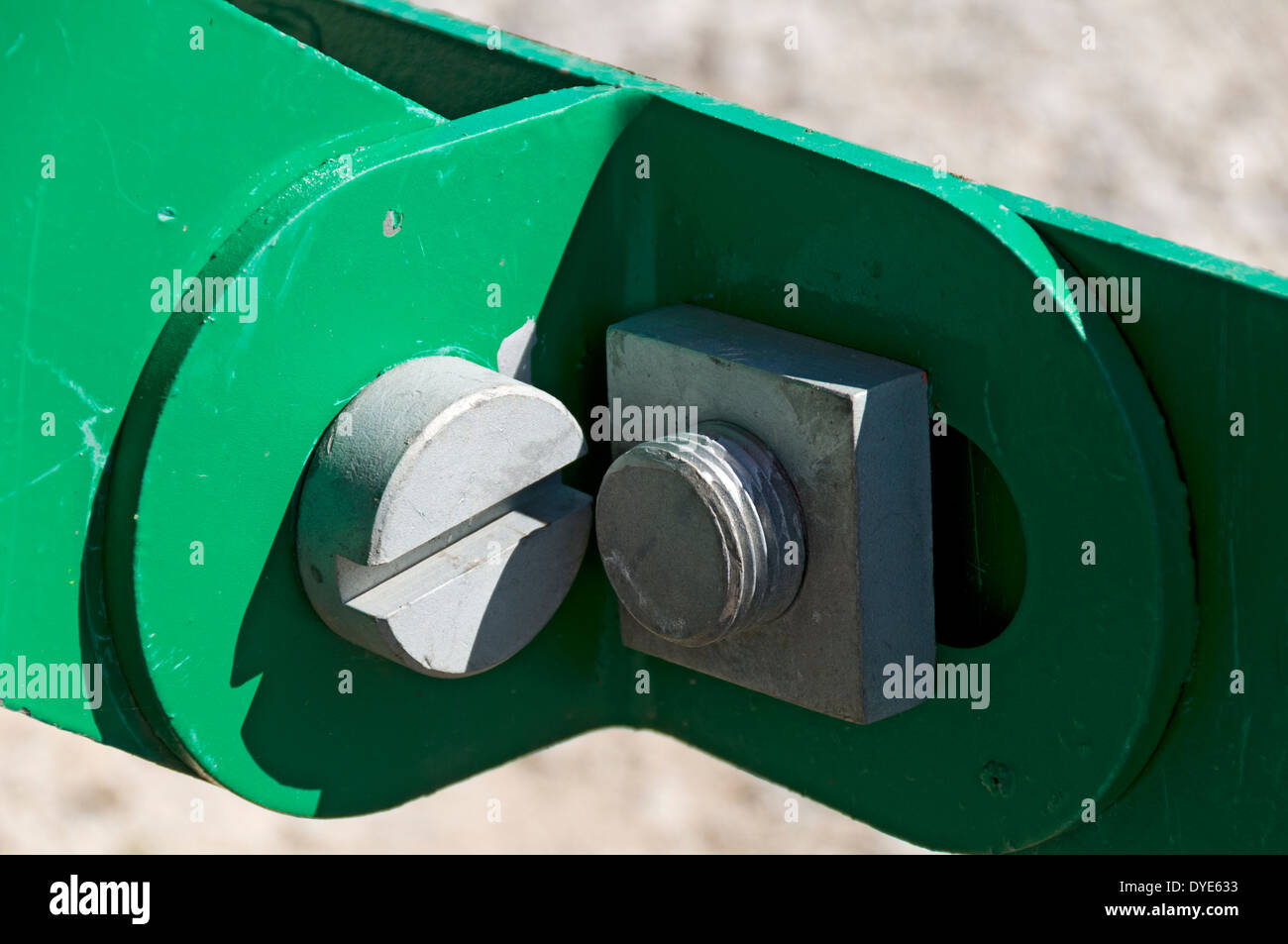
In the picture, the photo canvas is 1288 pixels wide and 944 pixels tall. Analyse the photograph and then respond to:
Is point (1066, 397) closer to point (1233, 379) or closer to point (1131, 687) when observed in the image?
point (1233, 379)

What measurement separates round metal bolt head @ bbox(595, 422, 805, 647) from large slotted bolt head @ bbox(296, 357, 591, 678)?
83mm

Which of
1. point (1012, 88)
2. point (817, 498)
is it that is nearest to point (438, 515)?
point (817, 498)

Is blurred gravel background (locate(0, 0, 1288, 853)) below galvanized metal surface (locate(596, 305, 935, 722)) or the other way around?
the other way around

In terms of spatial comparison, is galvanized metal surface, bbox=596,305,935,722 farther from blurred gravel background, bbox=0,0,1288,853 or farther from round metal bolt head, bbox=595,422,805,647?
blurred gravel background, bbox=0,0,1288,853

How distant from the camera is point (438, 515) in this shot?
1786mm

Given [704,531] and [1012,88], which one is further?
[1012,88]

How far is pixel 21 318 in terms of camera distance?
165 centimetres

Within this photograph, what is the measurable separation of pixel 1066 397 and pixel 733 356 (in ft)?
1.10

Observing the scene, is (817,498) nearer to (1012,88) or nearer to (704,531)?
(704,531)

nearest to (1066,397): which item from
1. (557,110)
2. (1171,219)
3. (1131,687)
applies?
(1131,687)

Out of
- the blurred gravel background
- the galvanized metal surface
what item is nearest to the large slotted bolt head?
the galvanized metal surface

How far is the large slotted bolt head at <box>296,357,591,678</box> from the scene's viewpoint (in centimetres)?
175

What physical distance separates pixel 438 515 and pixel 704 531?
260 millimetres

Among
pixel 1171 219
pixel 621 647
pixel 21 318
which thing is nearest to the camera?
pixel 21 318
